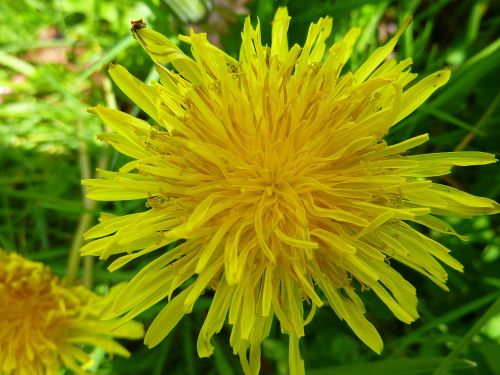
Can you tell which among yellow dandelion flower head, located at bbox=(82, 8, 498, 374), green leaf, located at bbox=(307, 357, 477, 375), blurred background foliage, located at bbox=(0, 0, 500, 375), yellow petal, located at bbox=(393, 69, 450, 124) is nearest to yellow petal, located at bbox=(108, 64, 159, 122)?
yellow dandelion flower head, located at bbox=(82, 8, 498, 374)

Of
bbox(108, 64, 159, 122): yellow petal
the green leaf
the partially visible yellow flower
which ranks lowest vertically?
the green leaf

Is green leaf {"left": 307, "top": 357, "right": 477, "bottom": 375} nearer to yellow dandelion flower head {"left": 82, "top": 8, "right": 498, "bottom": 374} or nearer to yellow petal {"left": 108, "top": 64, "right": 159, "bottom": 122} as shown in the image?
yellow dandelion flower head {"left": 82, "top": 8, "right": 498, "bottom": 374}

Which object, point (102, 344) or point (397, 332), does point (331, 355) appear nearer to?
point (397, 332)

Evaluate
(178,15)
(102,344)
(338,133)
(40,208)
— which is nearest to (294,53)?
(338,133)

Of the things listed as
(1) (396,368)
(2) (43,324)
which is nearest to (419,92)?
(1) (396,368)

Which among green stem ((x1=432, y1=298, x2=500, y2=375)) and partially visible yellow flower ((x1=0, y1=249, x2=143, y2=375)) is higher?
partially visible yellow flower ((x1=0, y1=249, x2=143, y2=375))

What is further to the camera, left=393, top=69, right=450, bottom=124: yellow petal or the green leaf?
the green leaf
